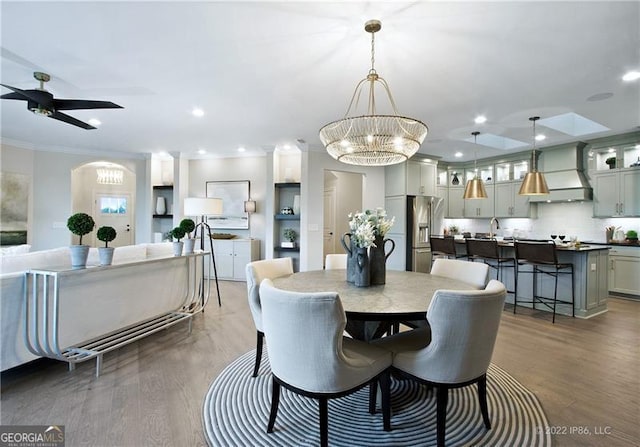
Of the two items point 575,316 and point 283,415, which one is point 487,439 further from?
point 575,316

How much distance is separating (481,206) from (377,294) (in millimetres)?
6041

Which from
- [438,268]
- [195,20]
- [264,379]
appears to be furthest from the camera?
[438,268]

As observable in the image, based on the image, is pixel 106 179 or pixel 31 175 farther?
pixel 106 179

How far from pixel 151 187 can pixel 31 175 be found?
1.96 m

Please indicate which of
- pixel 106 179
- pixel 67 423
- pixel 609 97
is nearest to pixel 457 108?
pixel 609 97

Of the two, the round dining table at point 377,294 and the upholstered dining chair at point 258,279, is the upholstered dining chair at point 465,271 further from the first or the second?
the upholstered dining chair at point 258,279

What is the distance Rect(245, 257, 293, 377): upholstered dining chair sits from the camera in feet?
7.90

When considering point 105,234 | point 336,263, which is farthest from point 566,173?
point 105,234

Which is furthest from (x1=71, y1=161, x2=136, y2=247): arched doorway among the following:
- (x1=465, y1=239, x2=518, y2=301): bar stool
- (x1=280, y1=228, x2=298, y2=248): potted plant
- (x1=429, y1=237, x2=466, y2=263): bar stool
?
(x1=465, y1=239, x2=518, y2=301): bar stool

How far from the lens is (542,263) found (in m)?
4.12

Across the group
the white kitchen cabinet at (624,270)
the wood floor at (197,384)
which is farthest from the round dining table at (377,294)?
the white kitchen cabinet at (624,270)

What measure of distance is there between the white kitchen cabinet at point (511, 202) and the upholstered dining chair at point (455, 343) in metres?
5.52

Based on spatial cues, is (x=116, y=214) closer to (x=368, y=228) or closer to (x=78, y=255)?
(x=78, y=255)

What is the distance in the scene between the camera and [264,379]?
8.17 ft
